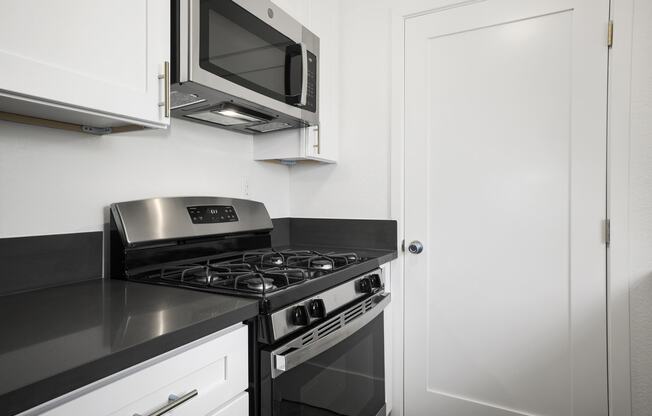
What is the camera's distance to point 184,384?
2.50 ft

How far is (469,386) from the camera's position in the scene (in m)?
1.70

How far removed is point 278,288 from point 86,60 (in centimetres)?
72

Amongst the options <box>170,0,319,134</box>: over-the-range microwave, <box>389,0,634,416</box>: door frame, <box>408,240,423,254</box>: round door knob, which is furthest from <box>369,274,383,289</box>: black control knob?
<box>389,0,634,416</box>: door frame

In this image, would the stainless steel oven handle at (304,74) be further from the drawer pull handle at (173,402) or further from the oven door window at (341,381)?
the drawer pull handle at (173,402)

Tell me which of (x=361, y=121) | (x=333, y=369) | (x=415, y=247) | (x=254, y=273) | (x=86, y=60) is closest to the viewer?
(x=86, y=60)

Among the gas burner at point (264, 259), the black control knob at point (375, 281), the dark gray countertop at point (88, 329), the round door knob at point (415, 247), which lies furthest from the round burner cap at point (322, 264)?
the round door knob at point (415, 247)

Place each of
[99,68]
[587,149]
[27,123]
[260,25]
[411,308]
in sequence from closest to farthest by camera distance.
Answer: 1. [99,68]
2. [27,123]
3. [260,25]
4. [587,149]
5. [411,308]

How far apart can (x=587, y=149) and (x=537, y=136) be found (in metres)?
0.19

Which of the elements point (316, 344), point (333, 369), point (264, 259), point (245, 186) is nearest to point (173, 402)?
point (316, 344)

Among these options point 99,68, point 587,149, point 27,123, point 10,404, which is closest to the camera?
point 10,404

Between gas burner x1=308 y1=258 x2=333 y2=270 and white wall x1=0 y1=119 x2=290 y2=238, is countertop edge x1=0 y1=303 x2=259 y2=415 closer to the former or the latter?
gas burner x1=308 y1=258 x2=333 y2=270

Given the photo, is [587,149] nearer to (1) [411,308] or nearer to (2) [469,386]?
(1) [411,308]

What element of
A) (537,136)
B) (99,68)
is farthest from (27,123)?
(537,136)

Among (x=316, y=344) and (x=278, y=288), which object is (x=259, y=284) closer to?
(x=278, y=288)
